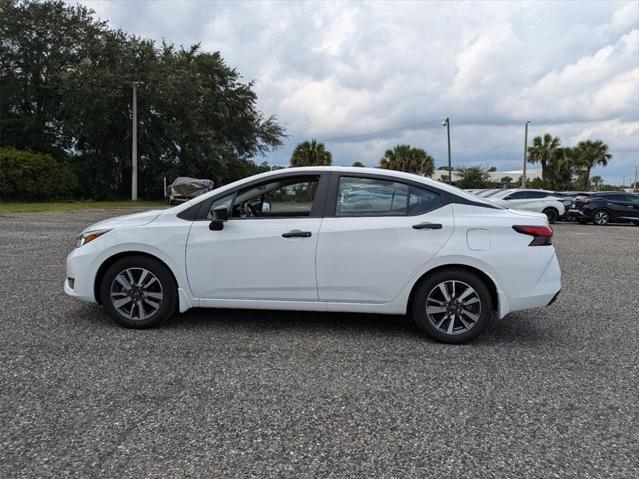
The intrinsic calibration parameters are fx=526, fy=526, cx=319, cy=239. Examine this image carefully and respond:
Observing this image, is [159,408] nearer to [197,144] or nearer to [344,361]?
[344,361]

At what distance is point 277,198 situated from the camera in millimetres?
4926

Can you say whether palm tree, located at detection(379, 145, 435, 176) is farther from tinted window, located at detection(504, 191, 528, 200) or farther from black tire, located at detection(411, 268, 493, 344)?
black tire, located at detection(411, 268, 493, 344)

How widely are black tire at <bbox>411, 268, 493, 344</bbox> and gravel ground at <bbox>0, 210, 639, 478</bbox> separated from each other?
130mm

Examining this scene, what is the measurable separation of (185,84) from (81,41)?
8.35m

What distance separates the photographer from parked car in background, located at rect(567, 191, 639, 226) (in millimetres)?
22234

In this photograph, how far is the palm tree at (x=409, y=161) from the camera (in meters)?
53.5

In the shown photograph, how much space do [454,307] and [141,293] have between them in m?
2.85

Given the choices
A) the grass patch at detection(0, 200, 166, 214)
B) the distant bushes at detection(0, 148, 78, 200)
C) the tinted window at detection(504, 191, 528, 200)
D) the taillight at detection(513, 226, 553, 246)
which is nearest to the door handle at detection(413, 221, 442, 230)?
the taillight at detection(513, 226, 553, 246)

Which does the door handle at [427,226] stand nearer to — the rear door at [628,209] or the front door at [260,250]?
the front door at [260,250]

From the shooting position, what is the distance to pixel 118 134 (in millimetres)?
36500

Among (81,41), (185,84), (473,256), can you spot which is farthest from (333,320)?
(81,41)

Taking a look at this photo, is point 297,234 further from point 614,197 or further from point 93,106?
point 93,106

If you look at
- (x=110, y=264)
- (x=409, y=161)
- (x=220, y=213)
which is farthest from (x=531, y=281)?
(x=409, y=161)

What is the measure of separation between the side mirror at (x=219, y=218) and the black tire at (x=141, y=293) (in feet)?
2.00
